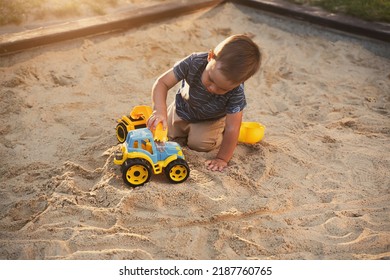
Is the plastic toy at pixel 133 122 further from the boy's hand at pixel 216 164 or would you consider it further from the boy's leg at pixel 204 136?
the boy's hand at pixel 216 164

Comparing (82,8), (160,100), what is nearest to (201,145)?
(160,100)

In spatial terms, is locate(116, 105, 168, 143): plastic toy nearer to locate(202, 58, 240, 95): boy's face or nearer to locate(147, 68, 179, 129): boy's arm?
locate(147, 68, 179, 129): boy's arm

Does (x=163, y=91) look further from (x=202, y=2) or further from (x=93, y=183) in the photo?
(x=202, y=2)

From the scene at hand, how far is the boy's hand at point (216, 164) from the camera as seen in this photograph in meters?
2.46

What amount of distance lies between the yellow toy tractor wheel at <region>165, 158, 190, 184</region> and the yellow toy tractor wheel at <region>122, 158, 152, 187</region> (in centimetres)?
9

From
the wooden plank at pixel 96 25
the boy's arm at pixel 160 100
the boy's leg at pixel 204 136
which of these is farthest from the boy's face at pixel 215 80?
the wooden plank at pixel 96 25

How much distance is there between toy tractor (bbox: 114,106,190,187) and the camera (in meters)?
2.21

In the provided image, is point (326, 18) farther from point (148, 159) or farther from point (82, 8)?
point (148, 159)

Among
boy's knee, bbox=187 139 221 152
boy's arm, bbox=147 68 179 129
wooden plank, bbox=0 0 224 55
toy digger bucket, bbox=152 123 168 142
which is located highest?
boy's arm, bbox=147 68 179 129

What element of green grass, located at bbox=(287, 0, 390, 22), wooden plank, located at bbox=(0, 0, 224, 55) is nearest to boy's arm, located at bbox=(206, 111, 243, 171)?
wooden plank, located at bbox=(0, 0, 224, 55)

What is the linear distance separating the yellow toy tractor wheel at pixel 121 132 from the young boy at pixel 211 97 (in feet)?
0.65
